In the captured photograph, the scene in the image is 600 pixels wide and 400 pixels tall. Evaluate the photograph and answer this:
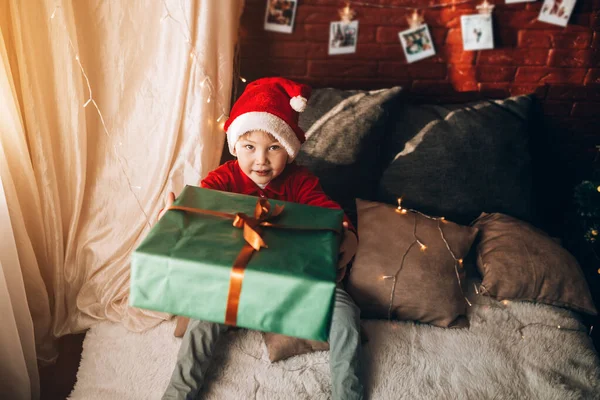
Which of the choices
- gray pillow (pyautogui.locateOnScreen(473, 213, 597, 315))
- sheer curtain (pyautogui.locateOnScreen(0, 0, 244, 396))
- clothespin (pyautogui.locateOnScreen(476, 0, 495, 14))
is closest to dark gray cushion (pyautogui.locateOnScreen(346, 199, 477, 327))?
gray pillow (pyautogui.locateOnScreen(473, 213, 597, 315))

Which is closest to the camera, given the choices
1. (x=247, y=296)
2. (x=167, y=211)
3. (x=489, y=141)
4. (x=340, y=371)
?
(x=247, y=296)

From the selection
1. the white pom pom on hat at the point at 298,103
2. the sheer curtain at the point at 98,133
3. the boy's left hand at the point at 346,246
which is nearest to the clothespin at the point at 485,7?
the sheer curtain at the point at 98,133

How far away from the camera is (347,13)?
194 centimetres

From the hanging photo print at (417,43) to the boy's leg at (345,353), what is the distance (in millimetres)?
1250

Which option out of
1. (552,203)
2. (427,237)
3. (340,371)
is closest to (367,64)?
(427,237)

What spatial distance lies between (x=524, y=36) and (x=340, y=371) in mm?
1708

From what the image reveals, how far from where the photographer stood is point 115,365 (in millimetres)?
1326

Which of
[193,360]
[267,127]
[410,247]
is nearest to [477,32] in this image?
[410,247]

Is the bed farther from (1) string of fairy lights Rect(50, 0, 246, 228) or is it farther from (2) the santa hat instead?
(2) the santa hat

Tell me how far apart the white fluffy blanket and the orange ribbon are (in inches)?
19.9

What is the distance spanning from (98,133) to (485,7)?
1.73m

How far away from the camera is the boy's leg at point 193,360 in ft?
3.83

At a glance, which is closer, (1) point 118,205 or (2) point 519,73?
(1) point 118,205

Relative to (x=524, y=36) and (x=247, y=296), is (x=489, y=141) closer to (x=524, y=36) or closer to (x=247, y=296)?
(x=524, y=36)
